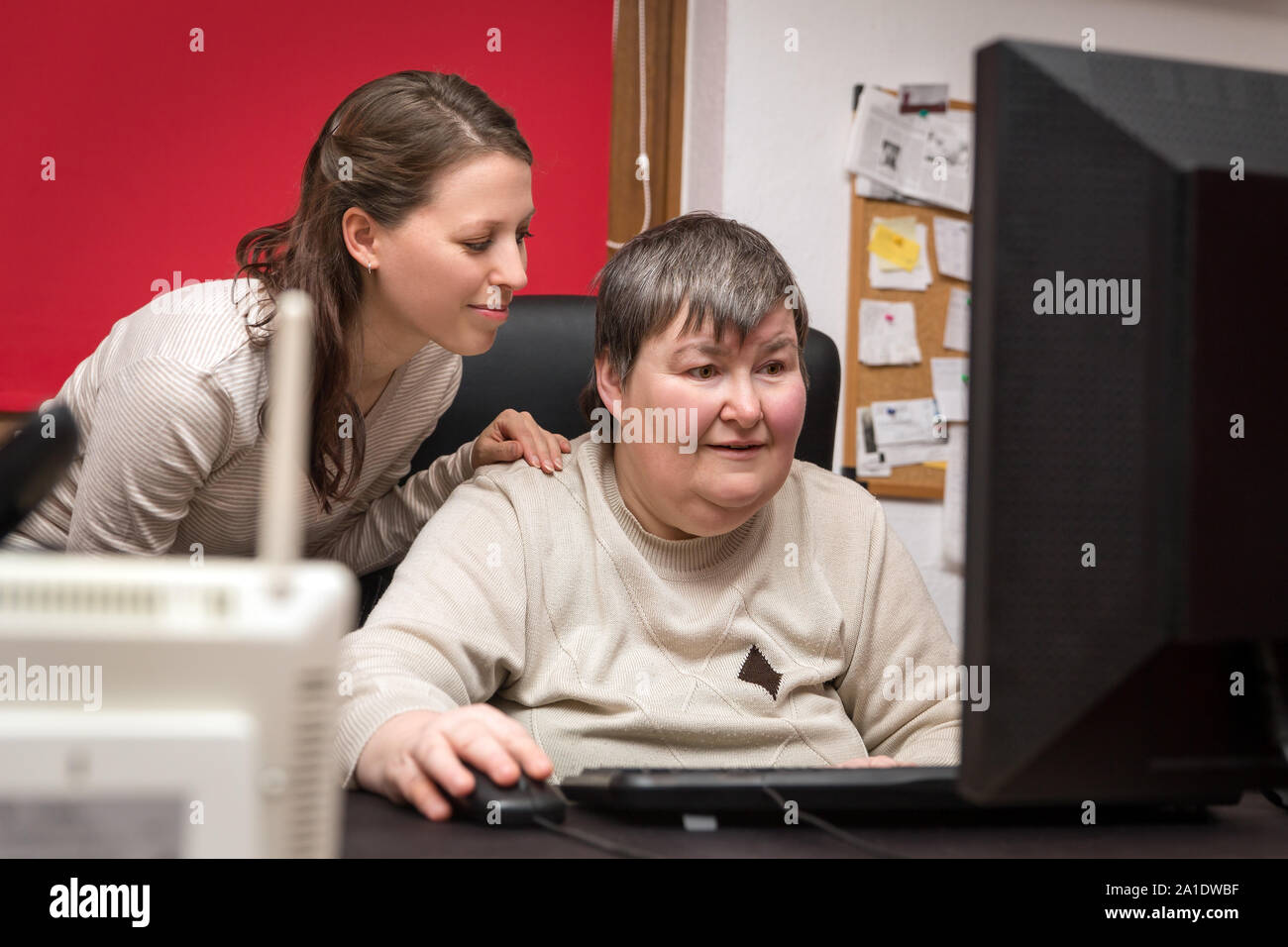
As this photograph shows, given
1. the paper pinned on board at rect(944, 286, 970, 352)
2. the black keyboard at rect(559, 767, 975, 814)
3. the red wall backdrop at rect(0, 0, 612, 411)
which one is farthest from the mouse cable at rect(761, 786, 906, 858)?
the paper pinned on board at rect(944, 286, 970, 352)

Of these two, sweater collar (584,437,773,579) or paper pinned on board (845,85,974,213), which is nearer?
sweater collar (584,437,773,579)

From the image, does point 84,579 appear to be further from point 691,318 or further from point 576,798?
point 691,318

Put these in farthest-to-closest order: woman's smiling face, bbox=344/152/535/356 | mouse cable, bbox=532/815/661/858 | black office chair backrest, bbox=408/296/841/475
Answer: black office chair backrest, bbox=408/296/841/475
woman's smiling face, bbox=344/152/535/356
mouse cable, bbox=532/815/661/858

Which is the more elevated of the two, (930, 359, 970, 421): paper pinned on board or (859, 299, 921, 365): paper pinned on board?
(859, 299, 921, 365): paper pinned on board

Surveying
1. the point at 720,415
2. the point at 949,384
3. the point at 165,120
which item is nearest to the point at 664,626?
the point at 720,415

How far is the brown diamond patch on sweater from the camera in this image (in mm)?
1204

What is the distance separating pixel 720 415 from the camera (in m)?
1.17

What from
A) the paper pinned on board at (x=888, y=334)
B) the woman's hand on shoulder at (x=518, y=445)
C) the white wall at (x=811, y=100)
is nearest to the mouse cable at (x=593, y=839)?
the woman's hand on shoulder at (x=518, y=445)

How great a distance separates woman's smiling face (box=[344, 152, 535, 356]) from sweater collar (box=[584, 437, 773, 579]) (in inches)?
10.7

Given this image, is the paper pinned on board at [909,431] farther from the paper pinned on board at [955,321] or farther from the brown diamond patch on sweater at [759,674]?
the brown diamond patch on sweater at [759,674]

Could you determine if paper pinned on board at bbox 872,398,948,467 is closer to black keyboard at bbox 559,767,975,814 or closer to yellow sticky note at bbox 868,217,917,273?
yellow sticky note at bbox 868,217,917,273

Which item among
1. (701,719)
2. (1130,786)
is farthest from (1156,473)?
(701,719)

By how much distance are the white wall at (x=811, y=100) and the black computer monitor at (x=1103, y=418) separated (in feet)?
6.08
